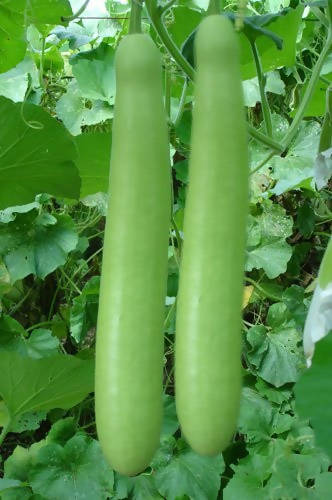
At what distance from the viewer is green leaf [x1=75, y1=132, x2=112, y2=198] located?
1030mm

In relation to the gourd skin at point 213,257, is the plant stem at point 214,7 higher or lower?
higher

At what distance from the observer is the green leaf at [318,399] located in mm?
719

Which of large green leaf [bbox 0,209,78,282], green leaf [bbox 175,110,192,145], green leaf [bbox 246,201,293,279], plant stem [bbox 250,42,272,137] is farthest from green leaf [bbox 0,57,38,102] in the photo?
plant stem [bbox 250,42,272,137]

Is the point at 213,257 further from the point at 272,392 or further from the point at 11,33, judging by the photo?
the point at 272,392

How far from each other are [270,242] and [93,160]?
38.3 inches

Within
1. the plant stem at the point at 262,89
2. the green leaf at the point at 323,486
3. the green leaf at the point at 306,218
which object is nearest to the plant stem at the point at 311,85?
the plant stem at the point at 262,89

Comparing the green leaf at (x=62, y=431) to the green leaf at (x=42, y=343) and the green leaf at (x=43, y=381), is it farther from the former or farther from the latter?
the green leaf at (x=43, y=381)

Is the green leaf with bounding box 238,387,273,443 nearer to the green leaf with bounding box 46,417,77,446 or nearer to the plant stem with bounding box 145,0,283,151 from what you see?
the green leaf with bounding box 46,417,77,446

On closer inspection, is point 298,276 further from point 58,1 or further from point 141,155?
point 141,155

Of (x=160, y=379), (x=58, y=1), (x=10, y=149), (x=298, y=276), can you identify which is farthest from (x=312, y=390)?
(x=298, y=276)

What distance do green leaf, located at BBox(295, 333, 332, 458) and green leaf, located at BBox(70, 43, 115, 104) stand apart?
125cm

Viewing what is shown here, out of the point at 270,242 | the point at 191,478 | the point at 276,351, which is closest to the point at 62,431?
the point at 191,478

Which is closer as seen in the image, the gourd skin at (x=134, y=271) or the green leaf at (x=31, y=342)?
the gourd skin at (x=134, y=271)

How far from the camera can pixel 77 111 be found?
1.95 m
